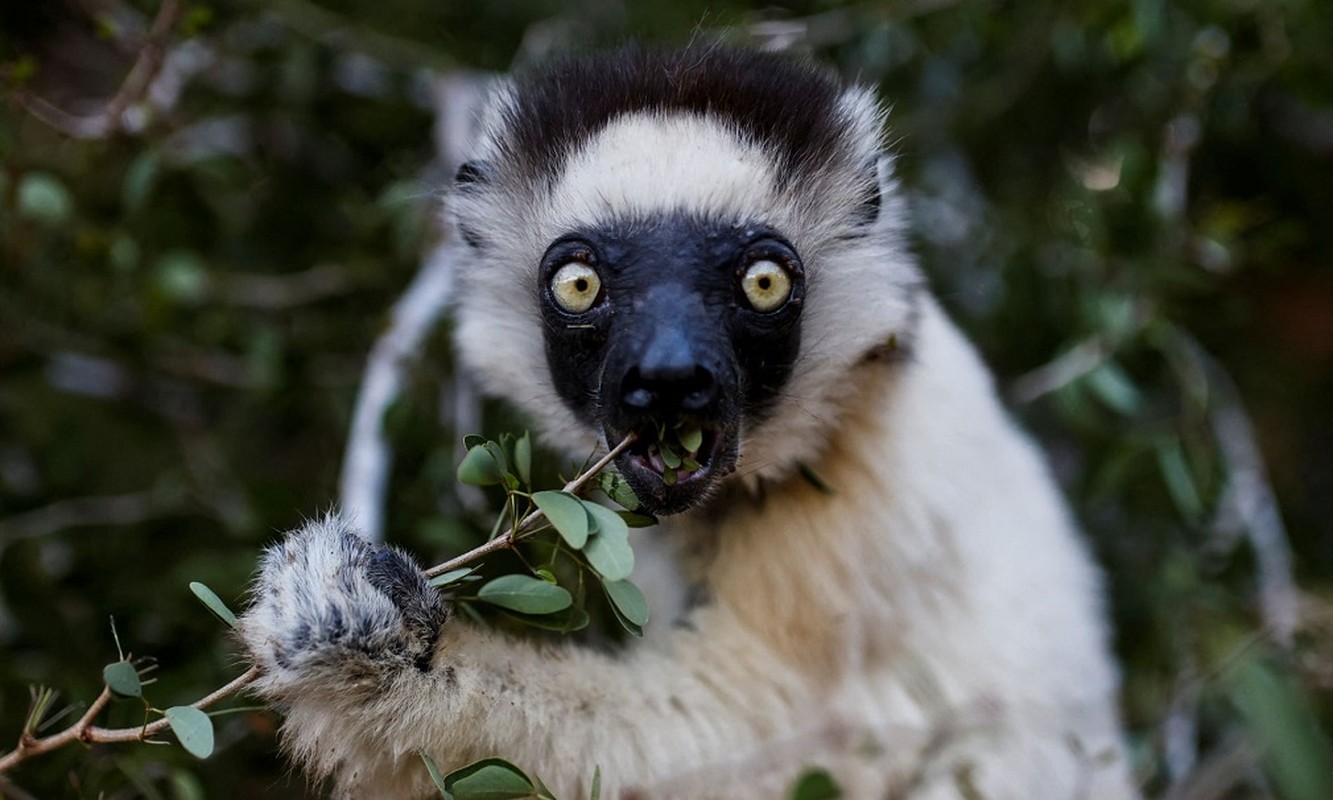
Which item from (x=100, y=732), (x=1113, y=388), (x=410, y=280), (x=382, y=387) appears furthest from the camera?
(x=410, y=280)

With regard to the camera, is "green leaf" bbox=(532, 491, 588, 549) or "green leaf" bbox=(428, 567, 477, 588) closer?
"green leaf" bbox=(532, 491, 588, 549)

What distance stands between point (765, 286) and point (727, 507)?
0.58 metres

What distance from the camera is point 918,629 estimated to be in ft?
9.25

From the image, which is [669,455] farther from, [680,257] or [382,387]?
[382,387]

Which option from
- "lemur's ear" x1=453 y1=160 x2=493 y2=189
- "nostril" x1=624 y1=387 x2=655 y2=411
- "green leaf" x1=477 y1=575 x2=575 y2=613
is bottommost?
"green leaf" x1=477 y1=575 x2=575 y2=613

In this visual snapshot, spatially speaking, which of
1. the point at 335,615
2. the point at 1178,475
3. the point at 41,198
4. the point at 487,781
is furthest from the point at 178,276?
the point at 1178,475

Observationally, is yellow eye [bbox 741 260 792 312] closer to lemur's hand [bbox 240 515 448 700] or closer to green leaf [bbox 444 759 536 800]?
lemur's hand [bbox 240 515 448 700]

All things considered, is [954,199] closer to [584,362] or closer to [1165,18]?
[1165,18]

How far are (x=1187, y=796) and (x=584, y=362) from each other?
1.71m

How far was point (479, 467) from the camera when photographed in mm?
1836

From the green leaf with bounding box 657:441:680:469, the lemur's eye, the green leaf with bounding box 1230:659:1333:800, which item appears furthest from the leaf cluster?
the green leaf with bounding box 1230:659:1333:800

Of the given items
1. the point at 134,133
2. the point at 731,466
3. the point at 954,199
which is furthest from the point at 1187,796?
the point at 134,133

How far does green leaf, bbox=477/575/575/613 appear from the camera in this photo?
6.01 feet

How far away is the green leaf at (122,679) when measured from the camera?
5.64 ft
